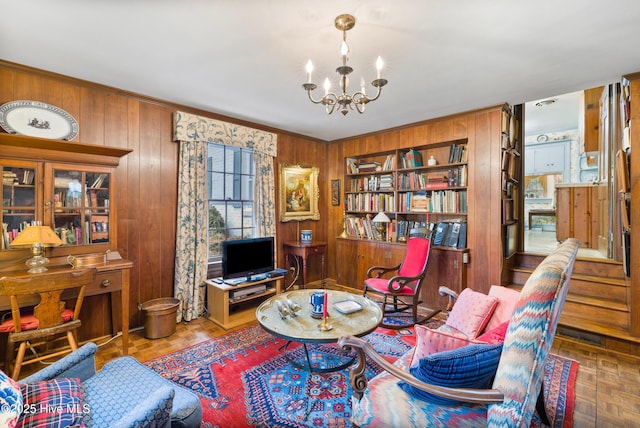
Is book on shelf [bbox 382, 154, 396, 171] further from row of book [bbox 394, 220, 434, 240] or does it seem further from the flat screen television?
the flat screen television

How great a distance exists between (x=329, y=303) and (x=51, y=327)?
81.4 inches

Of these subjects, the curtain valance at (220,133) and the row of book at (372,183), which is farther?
the row of book at (372,183)

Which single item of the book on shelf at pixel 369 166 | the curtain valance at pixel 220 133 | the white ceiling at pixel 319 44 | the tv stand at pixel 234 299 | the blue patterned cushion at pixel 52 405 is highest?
the white ceiling at pixel 319 44

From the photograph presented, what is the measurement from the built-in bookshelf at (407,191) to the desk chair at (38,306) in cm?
348

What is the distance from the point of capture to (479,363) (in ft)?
3.78

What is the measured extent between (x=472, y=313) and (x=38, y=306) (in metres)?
3.06

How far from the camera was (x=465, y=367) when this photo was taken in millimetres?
1152

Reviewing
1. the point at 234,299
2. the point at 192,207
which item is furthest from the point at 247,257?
the point at 192,207

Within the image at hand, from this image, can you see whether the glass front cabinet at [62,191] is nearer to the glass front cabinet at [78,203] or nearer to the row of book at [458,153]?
the glass front cabinet at [78,203]

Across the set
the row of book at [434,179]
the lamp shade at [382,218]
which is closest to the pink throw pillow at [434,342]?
the row of book at [434,179]

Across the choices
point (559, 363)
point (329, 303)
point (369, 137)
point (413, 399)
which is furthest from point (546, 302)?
point (369, 137)

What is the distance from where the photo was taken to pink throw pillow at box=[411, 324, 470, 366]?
1404 millimetres

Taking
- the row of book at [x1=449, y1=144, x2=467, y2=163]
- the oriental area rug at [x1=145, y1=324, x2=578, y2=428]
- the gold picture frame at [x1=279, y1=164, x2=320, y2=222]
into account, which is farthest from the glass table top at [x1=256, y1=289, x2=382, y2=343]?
the row of book at [x1=449, y1=144, x2=467, y2=163]

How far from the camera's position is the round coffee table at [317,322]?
1934 mm
